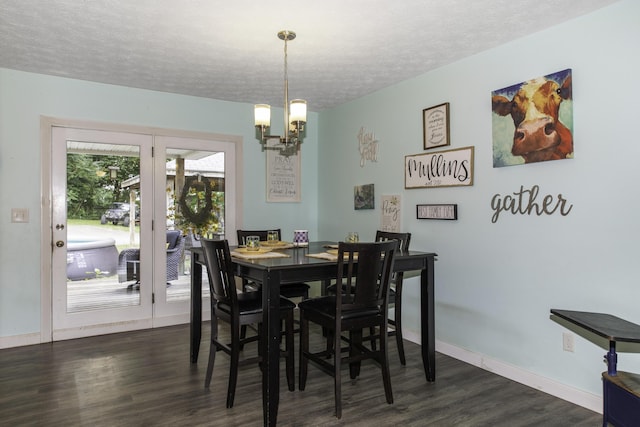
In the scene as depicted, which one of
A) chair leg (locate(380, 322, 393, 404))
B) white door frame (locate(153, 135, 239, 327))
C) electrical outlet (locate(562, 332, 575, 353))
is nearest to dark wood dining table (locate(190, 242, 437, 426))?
chair leg (locate(380, 322, 393, 404))

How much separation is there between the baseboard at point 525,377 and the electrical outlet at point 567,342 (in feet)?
0.77

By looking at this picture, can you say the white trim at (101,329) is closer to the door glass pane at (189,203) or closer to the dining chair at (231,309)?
the door glass pane at (189,203)

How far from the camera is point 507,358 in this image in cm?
294

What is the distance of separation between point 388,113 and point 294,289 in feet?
6.25

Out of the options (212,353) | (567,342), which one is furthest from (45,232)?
(567,342)

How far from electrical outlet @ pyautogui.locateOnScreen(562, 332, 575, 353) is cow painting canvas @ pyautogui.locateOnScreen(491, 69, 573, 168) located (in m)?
1.09

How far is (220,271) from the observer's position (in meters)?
2.54

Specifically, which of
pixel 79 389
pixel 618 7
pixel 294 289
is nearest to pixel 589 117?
pixel 618 7

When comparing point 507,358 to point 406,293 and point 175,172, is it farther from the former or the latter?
point 175,172

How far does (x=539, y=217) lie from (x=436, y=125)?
1159mm

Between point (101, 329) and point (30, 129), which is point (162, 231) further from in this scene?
point (30, 129)

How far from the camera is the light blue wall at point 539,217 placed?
7.67ft

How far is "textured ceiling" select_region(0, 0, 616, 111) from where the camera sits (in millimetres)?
2443

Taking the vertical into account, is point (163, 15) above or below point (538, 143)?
above
